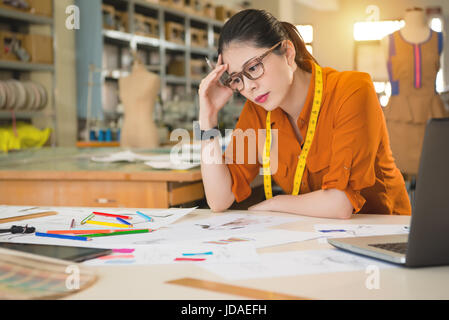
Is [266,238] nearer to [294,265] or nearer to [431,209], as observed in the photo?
[294,265]

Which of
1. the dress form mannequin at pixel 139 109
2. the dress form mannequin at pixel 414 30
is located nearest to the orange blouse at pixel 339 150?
the dress form mannequin at pixel 414 30

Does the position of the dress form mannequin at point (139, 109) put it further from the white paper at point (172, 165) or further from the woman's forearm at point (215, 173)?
the woman's forearm at point (215, 173)

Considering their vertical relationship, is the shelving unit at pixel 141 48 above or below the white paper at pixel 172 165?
above

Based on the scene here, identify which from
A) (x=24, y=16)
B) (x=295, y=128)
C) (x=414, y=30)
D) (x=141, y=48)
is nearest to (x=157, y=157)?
(x=295, y=128)

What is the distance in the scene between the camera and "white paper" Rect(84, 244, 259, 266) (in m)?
0.81

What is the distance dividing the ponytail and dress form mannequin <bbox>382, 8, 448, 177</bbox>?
1777 millimetres

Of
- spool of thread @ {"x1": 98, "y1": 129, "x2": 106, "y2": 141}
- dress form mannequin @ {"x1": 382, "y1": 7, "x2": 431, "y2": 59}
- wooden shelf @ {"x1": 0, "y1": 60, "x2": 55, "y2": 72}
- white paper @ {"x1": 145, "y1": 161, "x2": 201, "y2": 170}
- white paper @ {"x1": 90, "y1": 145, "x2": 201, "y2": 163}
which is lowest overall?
white paper @ {"x1": 145, "y1": 161, "x2": 201, "y2": 170}

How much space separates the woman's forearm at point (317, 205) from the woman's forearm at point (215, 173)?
6.5 inches

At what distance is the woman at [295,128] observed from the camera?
1.42 m

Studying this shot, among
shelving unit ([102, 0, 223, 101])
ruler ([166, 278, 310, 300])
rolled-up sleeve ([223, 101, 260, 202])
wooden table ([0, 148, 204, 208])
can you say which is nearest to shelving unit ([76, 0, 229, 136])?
shelving unit ([102, 0, 223, 101])

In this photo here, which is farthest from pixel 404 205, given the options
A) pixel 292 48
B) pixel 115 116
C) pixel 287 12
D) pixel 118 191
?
pixel 287 12

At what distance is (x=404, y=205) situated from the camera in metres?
1.67

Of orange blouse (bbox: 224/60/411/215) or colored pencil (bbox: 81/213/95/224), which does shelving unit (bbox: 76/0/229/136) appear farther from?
colored pencil (bbox: 81/213/95/224)
